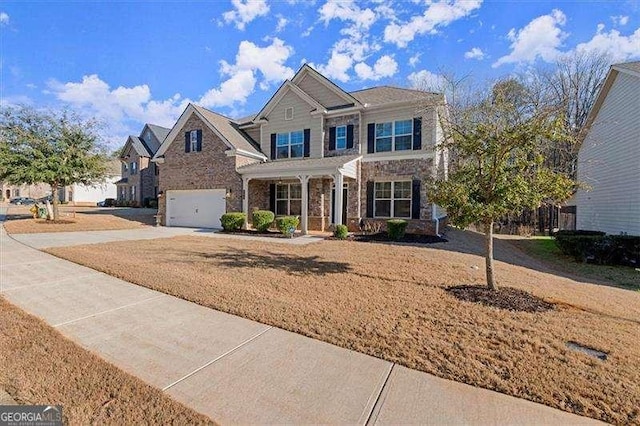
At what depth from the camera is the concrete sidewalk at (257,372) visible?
2592 mm

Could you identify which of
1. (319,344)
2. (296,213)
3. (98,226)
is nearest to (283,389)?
(319,344)

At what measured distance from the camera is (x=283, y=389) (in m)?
2.90

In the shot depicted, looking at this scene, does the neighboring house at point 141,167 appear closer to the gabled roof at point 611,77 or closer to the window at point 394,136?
the window at point 394,136

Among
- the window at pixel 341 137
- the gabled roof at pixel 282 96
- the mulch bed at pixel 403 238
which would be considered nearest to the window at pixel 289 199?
the window at pixel 341 137

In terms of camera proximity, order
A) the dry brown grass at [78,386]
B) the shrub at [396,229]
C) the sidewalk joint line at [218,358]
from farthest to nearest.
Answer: the shrub at [396,229], the sidewalk joint line at [218,358], the dry brown grass at [78,386]

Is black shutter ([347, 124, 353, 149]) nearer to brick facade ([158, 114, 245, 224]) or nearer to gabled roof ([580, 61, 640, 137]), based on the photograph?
brick facade ([158, 114, 245, 224])

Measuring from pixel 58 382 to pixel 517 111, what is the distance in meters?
7.73

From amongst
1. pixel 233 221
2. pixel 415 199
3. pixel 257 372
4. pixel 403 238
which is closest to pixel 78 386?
pixel 257 372

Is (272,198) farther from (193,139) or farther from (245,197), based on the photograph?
(193,139)

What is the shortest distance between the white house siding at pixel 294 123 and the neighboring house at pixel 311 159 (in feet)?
0.19

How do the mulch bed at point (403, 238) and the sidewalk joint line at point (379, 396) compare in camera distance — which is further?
the mulch bed at point (403, 238)

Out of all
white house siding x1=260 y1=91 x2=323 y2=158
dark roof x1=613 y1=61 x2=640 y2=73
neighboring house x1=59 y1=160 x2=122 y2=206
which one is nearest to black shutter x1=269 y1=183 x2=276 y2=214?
white house siding x1=260 y1=91 x2=323 y2=158

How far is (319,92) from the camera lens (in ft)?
58.1

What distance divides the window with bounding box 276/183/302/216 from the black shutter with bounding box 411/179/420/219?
6.44 meters
